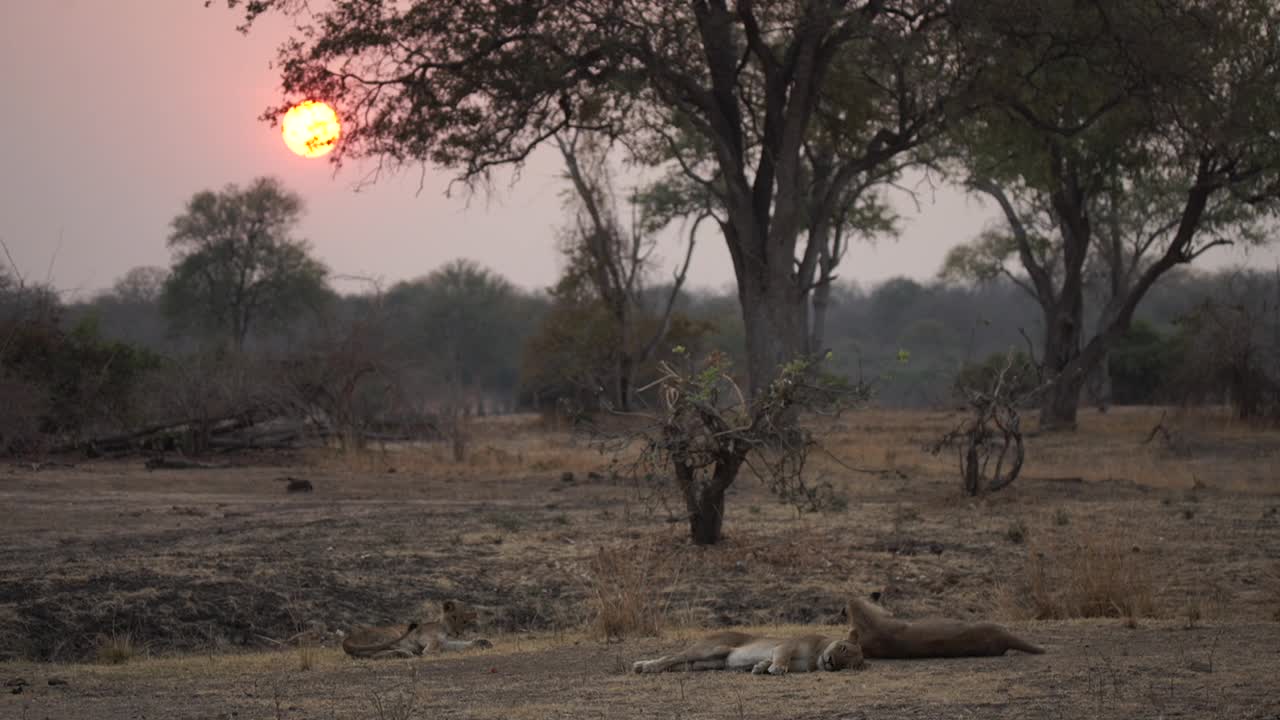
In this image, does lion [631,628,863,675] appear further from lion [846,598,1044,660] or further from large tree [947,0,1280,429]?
large tree [947,0,1280,429]

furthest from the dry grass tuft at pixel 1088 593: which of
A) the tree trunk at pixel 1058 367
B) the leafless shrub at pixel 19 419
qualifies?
the tree trunk at pixel 1058 367

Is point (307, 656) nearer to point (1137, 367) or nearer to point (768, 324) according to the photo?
point (768, 324)

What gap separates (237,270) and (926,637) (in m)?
44.7

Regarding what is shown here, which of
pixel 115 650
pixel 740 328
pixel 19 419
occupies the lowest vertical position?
pixel 115 650

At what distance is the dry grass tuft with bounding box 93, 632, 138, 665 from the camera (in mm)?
7898

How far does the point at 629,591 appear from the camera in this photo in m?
8.42

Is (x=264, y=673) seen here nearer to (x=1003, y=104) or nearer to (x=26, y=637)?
(x=26, y=637)

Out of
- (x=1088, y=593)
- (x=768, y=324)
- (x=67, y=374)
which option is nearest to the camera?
(x=1088, y=593)

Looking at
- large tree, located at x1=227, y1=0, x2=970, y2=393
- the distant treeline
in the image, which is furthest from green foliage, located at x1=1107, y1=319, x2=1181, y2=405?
large tree, located at x1=227, y1=0, x2=970, y2=393

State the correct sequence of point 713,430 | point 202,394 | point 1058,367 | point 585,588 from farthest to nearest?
point 1058,367 → point 202,394 → point 713,430 → point 585,588

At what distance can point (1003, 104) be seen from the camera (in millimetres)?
21156

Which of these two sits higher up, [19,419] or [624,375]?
[624,375]

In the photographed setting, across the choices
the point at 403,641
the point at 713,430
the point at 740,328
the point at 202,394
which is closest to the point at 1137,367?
the point at 740,328

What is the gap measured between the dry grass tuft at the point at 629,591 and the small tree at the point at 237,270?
3891cm
